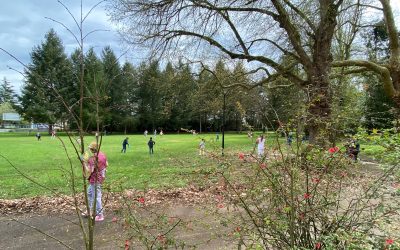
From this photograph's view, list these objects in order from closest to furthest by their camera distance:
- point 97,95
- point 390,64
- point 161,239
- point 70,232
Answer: point 97,95, point 161,239, point 70,232, point 390,64

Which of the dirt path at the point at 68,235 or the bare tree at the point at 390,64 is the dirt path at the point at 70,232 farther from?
the bare tree at the point at 390,64

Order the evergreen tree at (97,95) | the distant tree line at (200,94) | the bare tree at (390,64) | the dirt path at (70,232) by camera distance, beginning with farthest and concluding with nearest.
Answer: the bare tree at (390,64) < the dirt path at (70,232) < the distant tree line at (200,94) < the evergreen tree at (97,95)

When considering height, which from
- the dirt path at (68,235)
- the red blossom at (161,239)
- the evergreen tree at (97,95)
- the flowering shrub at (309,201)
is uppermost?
the evergreen tree at (97,95)

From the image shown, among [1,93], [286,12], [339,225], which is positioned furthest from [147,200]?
[1,93]

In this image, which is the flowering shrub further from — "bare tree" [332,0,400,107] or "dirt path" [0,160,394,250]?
"bare tree" [332,0,400,107]

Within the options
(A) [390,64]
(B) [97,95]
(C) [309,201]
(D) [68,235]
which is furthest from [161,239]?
(A) [390,64]

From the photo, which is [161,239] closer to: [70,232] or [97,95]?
[97,95]

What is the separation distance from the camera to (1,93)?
4195 inches

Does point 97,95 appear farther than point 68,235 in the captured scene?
No

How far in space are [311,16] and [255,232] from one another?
397 inches

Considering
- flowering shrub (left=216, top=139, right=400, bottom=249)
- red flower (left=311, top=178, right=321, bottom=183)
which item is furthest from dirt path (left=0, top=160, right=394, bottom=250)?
red flower (left=311, top=178, right=321, bottom=183)

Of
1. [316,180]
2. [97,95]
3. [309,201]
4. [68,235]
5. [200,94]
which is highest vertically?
[200,94]

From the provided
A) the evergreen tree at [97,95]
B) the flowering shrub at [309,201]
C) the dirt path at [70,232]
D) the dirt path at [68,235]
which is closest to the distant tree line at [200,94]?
the evergreen tree at [97,95]

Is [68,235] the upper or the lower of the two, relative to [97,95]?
lower
